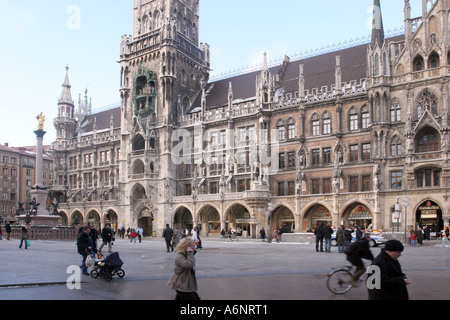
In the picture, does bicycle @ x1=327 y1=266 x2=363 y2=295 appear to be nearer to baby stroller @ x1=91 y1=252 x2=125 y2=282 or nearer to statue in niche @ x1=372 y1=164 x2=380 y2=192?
baby stroller @ x1=91 y1=252 x2=125 y2=282

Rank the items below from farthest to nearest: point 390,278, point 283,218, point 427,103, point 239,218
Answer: point 239,218 < point 283,218 < point 427,103 < point 390,278

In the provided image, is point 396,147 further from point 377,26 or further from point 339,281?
point 339,281

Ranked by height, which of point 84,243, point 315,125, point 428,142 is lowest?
point 84,243

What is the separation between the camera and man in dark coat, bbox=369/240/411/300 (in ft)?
19.7

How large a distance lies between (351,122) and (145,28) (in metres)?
32.1

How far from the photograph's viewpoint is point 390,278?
6.05 m

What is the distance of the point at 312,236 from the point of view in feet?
118

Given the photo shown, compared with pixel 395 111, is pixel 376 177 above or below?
below

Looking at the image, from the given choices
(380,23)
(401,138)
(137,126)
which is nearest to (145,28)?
(137,126)

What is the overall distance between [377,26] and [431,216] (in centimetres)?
1883

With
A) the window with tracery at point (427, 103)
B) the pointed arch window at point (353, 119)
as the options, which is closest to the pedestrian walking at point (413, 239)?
the window with tracery at point (427, 103)

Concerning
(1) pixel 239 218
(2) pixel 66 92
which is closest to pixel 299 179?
(1) pixel 239 218

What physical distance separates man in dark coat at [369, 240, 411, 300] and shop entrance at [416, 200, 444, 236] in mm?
37289
